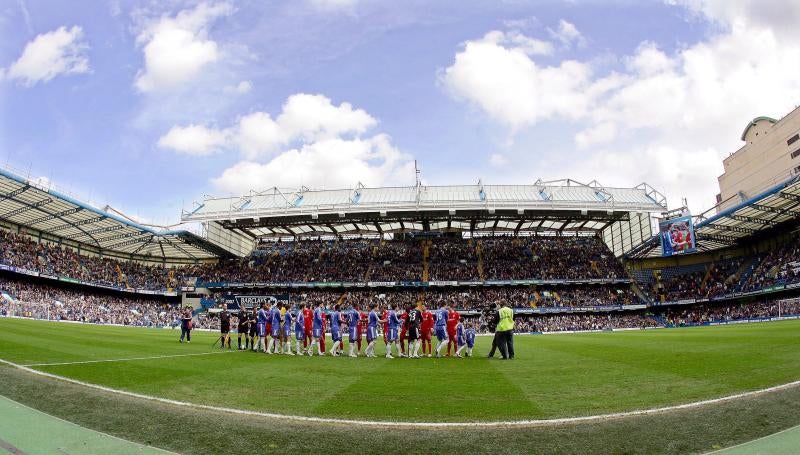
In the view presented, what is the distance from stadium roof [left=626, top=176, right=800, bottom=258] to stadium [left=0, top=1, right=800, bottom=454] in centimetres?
30

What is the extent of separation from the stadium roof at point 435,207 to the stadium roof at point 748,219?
16.1ft

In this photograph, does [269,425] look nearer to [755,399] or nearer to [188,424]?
[188,424]

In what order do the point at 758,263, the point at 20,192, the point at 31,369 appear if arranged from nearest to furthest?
the point at 31,369
the point at 20,192
the point at 758,263

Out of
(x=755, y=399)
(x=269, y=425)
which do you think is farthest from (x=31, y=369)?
(x=755, y=399)

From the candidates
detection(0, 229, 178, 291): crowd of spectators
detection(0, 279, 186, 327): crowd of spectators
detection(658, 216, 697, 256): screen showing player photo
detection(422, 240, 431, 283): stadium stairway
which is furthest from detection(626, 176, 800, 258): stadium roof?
detection(0, 229, 178, 291): crowd of spectators

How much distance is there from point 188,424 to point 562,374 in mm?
7584

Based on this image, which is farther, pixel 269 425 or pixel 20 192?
pixel 20 192

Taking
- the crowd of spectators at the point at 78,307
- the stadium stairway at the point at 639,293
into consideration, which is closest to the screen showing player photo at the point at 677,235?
the stadium stairway at the point at 639,293

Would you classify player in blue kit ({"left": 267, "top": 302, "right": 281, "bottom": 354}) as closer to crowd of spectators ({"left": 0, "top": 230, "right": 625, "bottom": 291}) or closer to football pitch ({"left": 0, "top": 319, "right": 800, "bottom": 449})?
football pitch ({"left": 0, "top": 319, "right": 800, "bottom": 449})

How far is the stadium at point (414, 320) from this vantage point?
566cm

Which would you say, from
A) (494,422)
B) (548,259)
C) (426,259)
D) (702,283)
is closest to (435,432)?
(494,422)

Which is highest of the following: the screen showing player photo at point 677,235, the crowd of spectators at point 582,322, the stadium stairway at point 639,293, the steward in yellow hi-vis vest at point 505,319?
the screen showing player photo at point 677,235

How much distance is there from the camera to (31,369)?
9.70 metres

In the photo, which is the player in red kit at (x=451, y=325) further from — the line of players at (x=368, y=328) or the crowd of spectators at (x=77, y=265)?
the crowd of spectators at (x=77, y=265)
